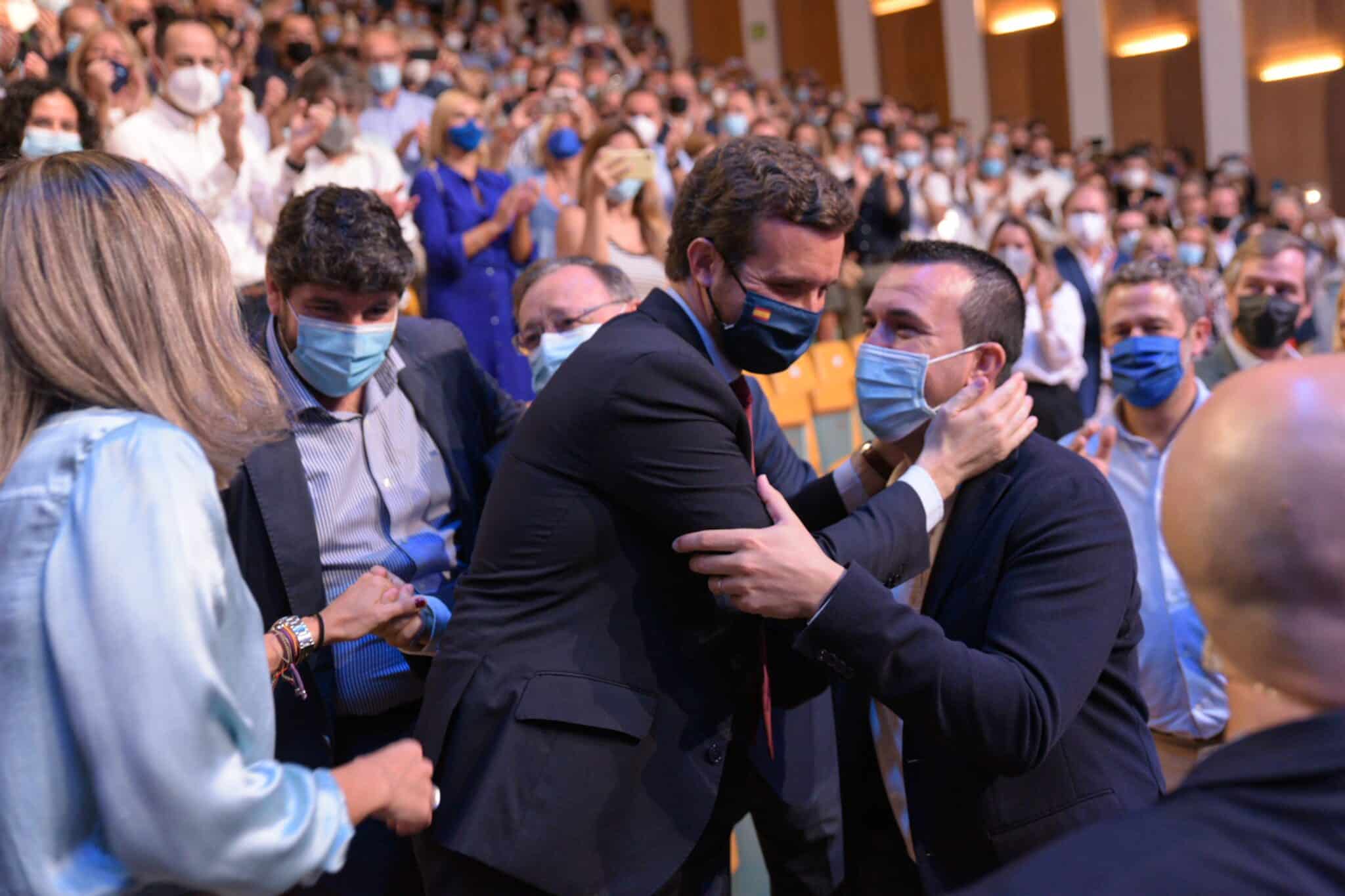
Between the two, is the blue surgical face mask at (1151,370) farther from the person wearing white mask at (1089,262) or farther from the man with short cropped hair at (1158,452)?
the person wearing white mask at (1089,262)

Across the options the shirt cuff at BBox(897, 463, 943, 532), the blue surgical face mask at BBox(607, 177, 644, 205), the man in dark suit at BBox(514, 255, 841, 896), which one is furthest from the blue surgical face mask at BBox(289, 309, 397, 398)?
the blue surgical face mask at BBox(607, 177, 644, 205)

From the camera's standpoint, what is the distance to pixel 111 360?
126cm

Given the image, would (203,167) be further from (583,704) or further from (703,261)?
(583,704)

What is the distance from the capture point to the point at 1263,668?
0.96 m

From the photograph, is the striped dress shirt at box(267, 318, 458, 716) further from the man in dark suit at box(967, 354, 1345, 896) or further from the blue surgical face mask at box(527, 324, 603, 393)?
the man in dark suit at box(967, 354, 1345, 896)

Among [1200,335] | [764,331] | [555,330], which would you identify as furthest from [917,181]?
[764,331]

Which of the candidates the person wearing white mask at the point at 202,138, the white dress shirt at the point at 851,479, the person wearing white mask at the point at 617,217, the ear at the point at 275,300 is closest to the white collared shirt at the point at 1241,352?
the person wearing white mask at the point at 617,217

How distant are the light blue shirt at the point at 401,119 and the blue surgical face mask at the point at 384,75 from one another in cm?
17

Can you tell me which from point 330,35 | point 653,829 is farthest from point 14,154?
point 330,35

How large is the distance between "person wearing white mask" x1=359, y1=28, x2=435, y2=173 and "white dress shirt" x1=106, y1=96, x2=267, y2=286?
1.64 m

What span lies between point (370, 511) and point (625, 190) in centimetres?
297

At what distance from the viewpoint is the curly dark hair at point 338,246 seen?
7.54 ft

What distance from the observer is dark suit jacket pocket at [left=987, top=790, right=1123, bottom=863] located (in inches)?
70.0

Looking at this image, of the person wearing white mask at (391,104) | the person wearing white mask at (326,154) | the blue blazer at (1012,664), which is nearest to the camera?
the blue blazer at (1012,664)
